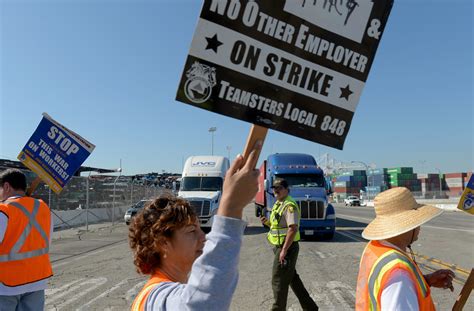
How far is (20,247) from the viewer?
12.4ft

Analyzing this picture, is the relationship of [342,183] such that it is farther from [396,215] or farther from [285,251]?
[396,215]

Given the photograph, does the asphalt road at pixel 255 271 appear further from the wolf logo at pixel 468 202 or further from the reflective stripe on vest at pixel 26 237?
the wolf logo at pixel 468 202

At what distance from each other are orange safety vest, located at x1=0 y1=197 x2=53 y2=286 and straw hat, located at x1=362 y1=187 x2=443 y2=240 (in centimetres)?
307

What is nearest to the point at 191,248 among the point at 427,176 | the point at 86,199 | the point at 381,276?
the point at 381,276

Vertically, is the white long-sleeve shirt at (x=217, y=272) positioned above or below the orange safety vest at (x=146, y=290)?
above

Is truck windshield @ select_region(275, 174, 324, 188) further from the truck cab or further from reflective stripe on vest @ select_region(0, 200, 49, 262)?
reflective stripe on vest @ select_region(0, 200, 49, 262)

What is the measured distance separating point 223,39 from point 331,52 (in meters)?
0.55

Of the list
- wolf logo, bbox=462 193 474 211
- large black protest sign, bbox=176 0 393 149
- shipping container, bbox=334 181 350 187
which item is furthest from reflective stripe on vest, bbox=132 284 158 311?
shipping container, bbox=334 181 350 187

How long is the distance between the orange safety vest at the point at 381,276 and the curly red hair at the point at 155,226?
3.70ft

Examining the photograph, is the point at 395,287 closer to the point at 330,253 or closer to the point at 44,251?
the point at 44,251

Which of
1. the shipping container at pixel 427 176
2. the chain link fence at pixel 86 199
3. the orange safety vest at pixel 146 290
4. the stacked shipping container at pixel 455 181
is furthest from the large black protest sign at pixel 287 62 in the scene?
the shipping container at pixel 427 176

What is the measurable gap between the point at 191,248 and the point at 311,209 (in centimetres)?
1552

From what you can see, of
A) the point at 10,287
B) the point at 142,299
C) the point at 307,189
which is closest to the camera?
the point at 142,299

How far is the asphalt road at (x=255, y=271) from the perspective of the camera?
22.2ft
